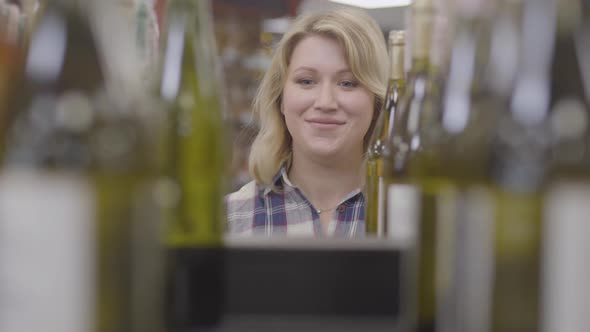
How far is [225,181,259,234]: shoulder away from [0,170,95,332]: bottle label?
852 mm

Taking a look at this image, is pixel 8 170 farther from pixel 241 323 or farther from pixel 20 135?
pixel 241 323

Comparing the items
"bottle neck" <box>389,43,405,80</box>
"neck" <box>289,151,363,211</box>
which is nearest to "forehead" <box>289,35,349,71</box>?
"neck" <box>289,151,363,211</box>

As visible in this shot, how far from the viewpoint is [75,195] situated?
1.24 feet

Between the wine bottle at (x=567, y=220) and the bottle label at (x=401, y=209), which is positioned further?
the bottle label at (x=401, y=209)

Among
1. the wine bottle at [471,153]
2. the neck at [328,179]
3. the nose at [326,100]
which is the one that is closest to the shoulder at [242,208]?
the neck at [328,179]

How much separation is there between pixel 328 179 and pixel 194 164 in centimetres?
85

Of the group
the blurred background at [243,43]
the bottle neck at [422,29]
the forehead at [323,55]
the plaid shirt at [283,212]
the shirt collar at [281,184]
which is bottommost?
the plaid shirt at [283,212]

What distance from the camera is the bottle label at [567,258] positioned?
0.37m

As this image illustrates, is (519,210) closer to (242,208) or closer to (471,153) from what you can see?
(471,153)

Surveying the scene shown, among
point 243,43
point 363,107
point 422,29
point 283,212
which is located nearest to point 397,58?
point 422,29

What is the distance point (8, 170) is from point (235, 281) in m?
0.18

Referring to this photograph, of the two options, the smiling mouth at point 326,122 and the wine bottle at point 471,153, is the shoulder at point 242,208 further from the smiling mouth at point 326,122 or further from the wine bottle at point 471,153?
the wine bottle at point 471,153

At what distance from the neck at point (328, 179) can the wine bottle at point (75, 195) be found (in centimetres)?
95

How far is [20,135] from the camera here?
0.43 meters
